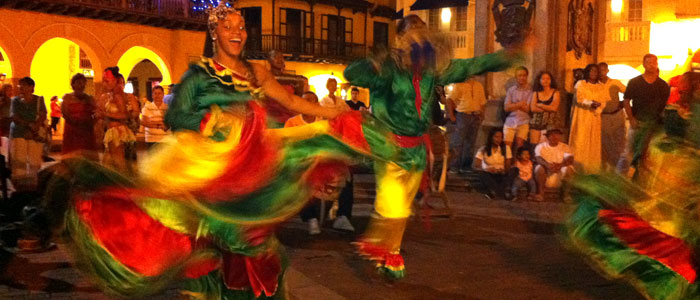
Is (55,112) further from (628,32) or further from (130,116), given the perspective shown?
(628,32)

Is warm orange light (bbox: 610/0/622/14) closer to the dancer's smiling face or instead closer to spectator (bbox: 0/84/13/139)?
spectator (bbox: 0/84/13/139)

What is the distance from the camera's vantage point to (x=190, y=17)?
31.1 meters

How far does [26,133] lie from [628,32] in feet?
108

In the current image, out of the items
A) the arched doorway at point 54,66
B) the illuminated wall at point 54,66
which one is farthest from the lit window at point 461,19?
the illuminated wall at point 54,66

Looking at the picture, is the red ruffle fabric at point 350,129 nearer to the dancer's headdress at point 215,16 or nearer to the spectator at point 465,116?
the dancer's headdress at point 215,16

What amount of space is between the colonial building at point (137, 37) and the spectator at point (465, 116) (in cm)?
784

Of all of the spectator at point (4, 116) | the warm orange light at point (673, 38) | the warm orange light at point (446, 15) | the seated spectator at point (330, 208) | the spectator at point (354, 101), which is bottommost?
the seated spectator at point (330, 208)

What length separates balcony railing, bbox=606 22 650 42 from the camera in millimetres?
36944

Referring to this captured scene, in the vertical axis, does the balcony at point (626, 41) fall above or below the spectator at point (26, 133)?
above

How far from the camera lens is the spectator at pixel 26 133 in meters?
10.1

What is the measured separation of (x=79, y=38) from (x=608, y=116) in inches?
828

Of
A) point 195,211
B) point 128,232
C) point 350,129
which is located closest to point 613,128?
point 350,129

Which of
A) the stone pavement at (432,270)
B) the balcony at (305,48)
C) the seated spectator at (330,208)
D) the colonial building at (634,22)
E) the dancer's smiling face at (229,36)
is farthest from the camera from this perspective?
the balcony at (305,48)

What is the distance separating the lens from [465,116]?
1273cm
